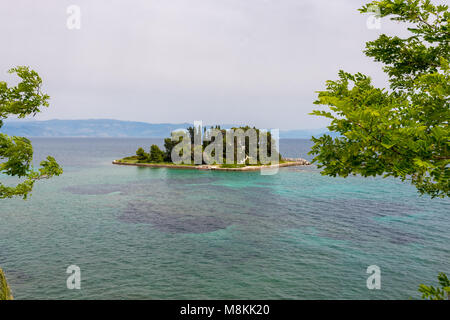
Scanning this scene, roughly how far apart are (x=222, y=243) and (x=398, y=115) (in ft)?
101

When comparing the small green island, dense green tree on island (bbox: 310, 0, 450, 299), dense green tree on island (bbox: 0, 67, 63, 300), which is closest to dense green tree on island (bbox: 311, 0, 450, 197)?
dense green tree on island (bbox: 310, 0, 450, 299)

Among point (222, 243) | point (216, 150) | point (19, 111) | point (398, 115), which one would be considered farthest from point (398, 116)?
point (216, 150)

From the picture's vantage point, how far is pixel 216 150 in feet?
376

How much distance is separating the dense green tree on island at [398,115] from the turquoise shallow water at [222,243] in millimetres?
18959

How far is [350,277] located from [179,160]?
311ft

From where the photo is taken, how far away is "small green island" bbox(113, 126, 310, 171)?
113312 mm

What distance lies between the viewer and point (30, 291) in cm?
2475

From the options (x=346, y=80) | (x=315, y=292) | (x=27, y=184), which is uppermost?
(x=346, y=80)

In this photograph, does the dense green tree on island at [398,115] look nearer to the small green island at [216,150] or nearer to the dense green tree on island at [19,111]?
the dense green tree on island at [19,111]

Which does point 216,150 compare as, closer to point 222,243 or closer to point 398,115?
point 222,243

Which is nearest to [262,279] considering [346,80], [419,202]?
[346,80]

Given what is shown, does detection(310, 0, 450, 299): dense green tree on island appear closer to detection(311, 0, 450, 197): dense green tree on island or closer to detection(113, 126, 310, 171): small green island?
detection(311, 0, 450, 197): dense green tree on island
